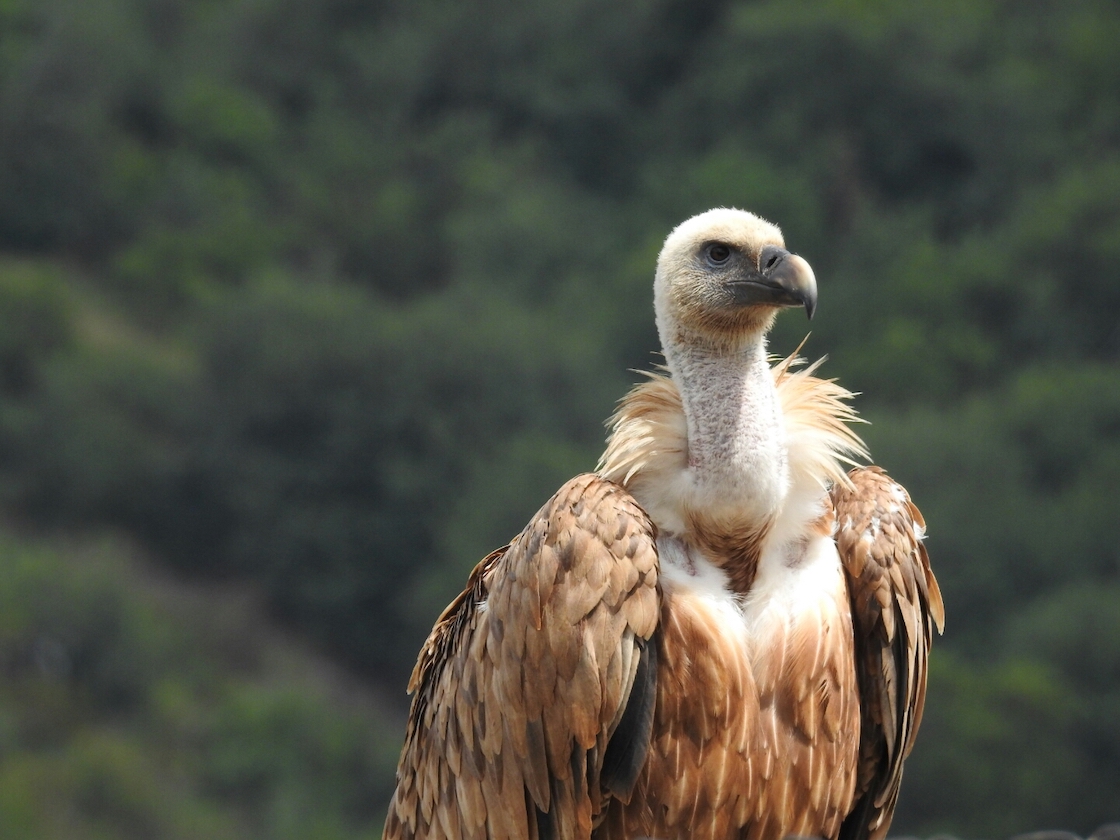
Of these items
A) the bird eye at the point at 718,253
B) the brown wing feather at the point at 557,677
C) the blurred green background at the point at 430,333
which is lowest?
the brown wing feather at the point at 557,677

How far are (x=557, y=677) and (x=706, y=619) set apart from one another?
0.46m

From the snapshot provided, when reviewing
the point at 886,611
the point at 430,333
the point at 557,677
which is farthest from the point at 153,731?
the point at 886,611

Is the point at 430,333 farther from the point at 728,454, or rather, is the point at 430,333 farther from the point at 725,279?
the point at 728,454

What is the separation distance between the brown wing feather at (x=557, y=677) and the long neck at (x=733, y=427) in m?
0.25

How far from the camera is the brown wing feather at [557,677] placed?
5.25 m

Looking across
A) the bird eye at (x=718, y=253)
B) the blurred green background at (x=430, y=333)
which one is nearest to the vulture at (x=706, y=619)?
the bird eye at (x=718, y=253)

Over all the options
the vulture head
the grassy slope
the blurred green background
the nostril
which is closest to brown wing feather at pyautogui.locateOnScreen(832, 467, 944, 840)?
the vulture head

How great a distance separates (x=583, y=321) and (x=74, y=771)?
20.1 metres

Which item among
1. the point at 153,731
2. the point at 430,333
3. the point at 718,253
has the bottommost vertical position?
the point at 718,253

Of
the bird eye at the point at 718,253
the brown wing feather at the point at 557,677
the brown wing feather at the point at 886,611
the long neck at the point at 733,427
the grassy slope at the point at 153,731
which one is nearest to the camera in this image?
the brown wing feather at the point at 557,677

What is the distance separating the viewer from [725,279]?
18.3 ft

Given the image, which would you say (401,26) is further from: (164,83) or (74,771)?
(74,771)

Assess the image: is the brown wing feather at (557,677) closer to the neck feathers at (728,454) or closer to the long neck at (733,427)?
the neck feathers at (728,454)

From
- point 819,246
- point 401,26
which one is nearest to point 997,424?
point 819,246
